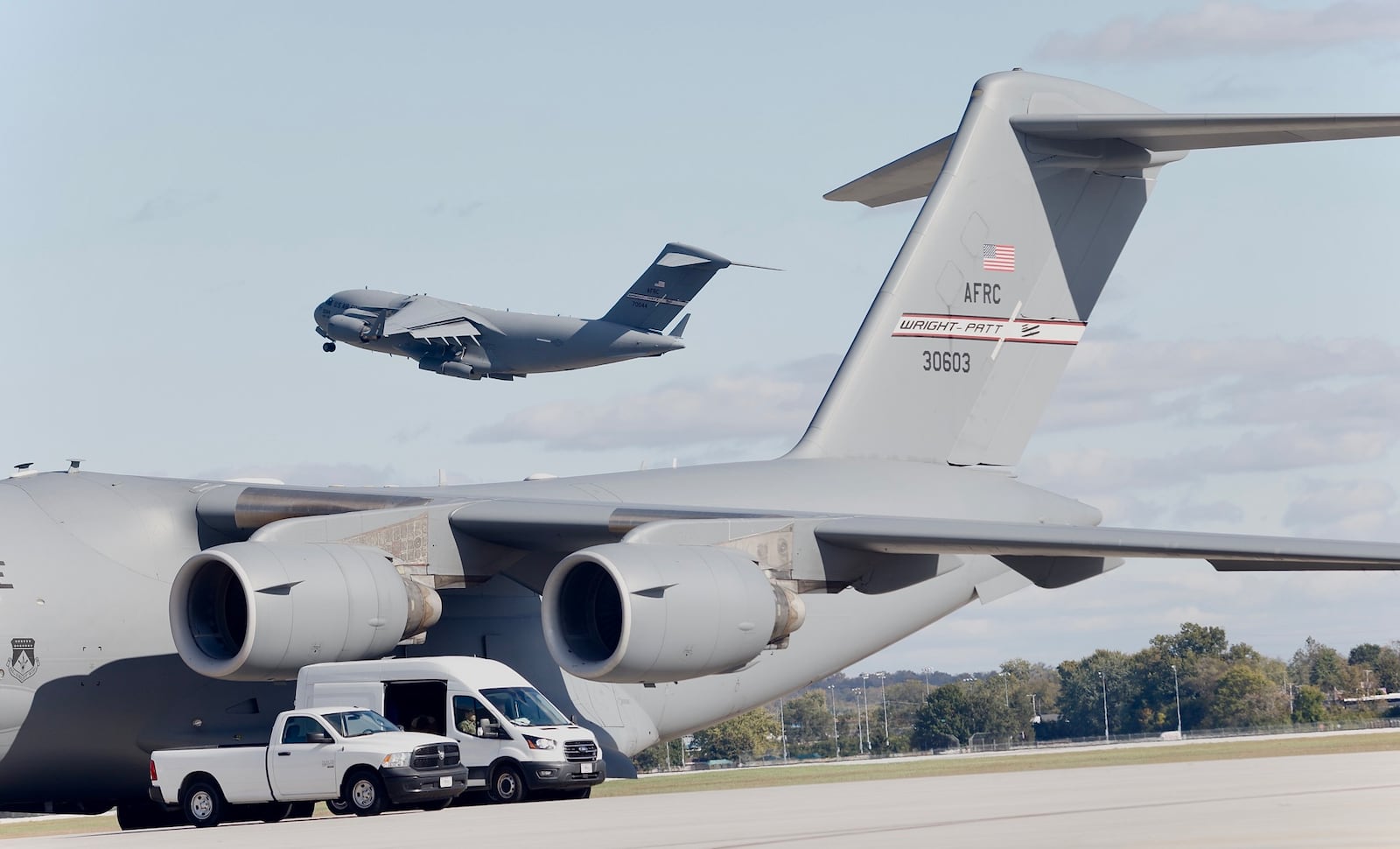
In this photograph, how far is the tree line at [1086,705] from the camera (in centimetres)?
4169

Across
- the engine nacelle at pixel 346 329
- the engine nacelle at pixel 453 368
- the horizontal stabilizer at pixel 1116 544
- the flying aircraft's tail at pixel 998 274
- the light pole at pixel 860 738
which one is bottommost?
the light pole at pixel 860 738

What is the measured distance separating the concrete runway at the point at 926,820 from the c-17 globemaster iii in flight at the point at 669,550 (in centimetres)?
89

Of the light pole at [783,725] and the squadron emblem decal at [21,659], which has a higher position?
the squadron emblem decal at [21,659]

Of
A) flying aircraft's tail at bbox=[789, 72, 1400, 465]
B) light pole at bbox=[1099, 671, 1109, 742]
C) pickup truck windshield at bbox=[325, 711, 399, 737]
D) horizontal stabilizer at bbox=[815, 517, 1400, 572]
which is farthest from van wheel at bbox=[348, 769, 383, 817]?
light pole at bbox=[1099, 671, 1109, 742]

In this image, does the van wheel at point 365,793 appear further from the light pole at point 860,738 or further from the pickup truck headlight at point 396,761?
the light pole at point 860,738

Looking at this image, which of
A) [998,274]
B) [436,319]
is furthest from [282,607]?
[436,319]

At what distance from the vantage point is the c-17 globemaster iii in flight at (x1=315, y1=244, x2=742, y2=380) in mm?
33750

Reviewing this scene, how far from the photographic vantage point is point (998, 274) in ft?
47.0

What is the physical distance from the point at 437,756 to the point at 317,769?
0.70 meters

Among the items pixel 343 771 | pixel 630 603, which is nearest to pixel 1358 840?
pixel 630 603

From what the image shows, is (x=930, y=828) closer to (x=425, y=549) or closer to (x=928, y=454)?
(x=425, y=549)

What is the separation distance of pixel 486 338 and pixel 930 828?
27.1 m

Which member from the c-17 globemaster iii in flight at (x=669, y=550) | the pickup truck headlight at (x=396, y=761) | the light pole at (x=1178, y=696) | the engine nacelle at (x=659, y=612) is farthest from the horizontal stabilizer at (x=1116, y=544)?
the light pole at (x=1178, y=696)

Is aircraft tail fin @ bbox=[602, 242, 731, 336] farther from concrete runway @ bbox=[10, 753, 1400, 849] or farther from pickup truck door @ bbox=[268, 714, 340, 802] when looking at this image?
pickup truck door @ bbox=[268, 714, 340, 802]
